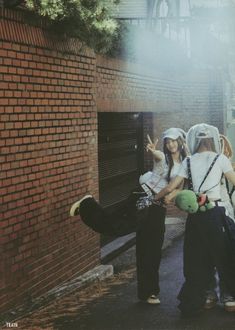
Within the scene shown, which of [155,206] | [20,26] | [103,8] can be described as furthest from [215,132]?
[20,26]

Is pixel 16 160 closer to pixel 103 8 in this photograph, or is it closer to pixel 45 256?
pixel 45 256

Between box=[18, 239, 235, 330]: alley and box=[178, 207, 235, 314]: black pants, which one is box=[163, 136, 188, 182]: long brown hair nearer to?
box=[178, 207, 235, 314]: black pants

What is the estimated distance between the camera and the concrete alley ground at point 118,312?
5246 millimetres

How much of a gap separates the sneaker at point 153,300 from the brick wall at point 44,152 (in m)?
1.10

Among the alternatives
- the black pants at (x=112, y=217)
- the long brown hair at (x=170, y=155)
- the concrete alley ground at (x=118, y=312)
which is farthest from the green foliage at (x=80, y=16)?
the concrete alley ground at (x=118, y=312)

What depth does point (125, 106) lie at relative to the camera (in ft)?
29.0

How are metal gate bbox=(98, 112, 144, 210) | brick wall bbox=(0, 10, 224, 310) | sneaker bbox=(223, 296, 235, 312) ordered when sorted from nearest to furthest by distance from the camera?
brick wall bbox=(0, 10, 224, 310), sneaker bbox=(223, 296, 235, 312), metal gate bbox=(98, 112, 144, 210)

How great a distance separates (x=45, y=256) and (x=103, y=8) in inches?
108

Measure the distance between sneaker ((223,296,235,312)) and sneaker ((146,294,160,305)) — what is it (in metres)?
0.74

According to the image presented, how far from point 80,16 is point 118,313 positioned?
10.2 ft

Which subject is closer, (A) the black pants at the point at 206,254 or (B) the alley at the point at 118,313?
(B) the alley at the point at 118,313

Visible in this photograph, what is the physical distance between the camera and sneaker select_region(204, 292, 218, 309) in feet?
18.6

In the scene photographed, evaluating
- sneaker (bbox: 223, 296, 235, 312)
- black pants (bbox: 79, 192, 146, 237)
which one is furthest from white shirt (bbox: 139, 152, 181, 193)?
sneaker (bbox: 223, 296, 235, 312)

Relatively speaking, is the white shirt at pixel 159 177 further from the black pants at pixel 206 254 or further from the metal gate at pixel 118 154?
the metal gate at pixel 118 154
